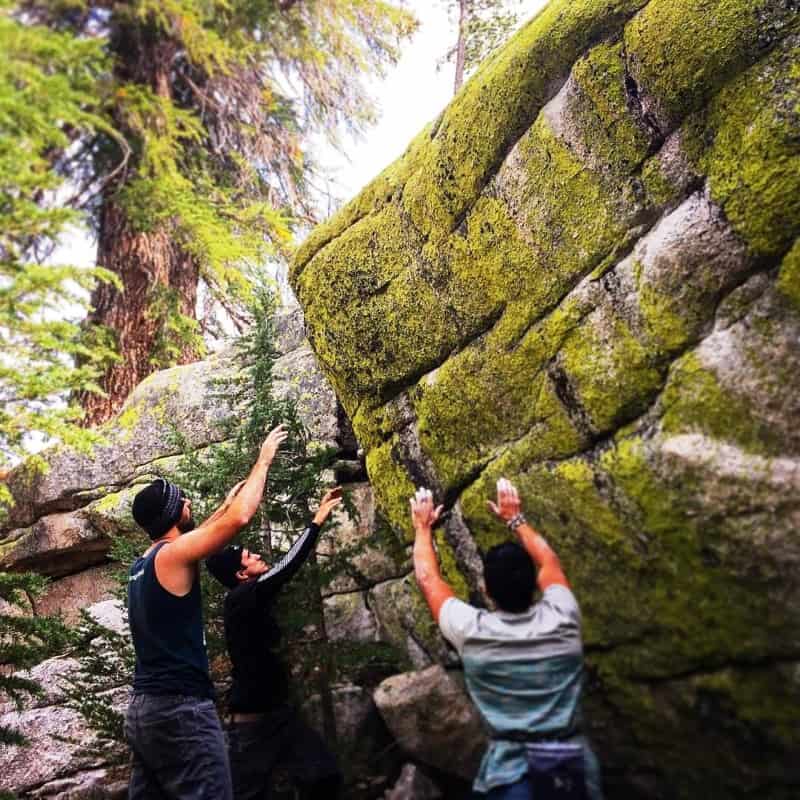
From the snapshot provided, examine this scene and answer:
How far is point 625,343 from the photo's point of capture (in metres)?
5.10

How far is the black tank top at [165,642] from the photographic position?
16.4 feet

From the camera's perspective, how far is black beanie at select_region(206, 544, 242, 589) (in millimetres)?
6621

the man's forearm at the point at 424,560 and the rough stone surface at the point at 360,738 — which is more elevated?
the man's forearm at the point at 424,560

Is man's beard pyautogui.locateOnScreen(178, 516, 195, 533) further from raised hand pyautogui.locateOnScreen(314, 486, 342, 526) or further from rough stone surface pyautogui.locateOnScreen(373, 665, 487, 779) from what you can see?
rough stone surface pyautogui.locateOnScreen(373, 665, 487, 779)

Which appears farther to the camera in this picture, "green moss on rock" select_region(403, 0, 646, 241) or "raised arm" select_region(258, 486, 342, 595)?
"raised arm" select_region(258, 486, 342, 595)

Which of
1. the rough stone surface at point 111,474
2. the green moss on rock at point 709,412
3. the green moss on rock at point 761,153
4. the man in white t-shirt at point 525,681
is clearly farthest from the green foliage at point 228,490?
the green moss on rock at point 761,153

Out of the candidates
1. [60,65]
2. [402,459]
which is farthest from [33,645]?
[60,65]

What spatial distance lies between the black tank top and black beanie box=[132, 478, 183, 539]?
0.29m

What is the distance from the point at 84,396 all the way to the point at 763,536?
9297 mm

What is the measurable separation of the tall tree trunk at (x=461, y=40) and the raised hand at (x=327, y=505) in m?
12.8

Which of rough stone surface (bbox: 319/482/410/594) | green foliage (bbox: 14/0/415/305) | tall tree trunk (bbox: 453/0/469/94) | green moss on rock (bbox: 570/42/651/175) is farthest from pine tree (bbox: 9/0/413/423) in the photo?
tall tree trunk (bbox: 453/0/469/94)

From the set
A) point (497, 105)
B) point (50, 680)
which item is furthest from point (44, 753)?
point (497, 105)

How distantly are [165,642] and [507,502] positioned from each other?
2908mm

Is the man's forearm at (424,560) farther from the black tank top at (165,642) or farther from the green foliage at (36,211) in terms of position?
the green foliage at (36,211)
